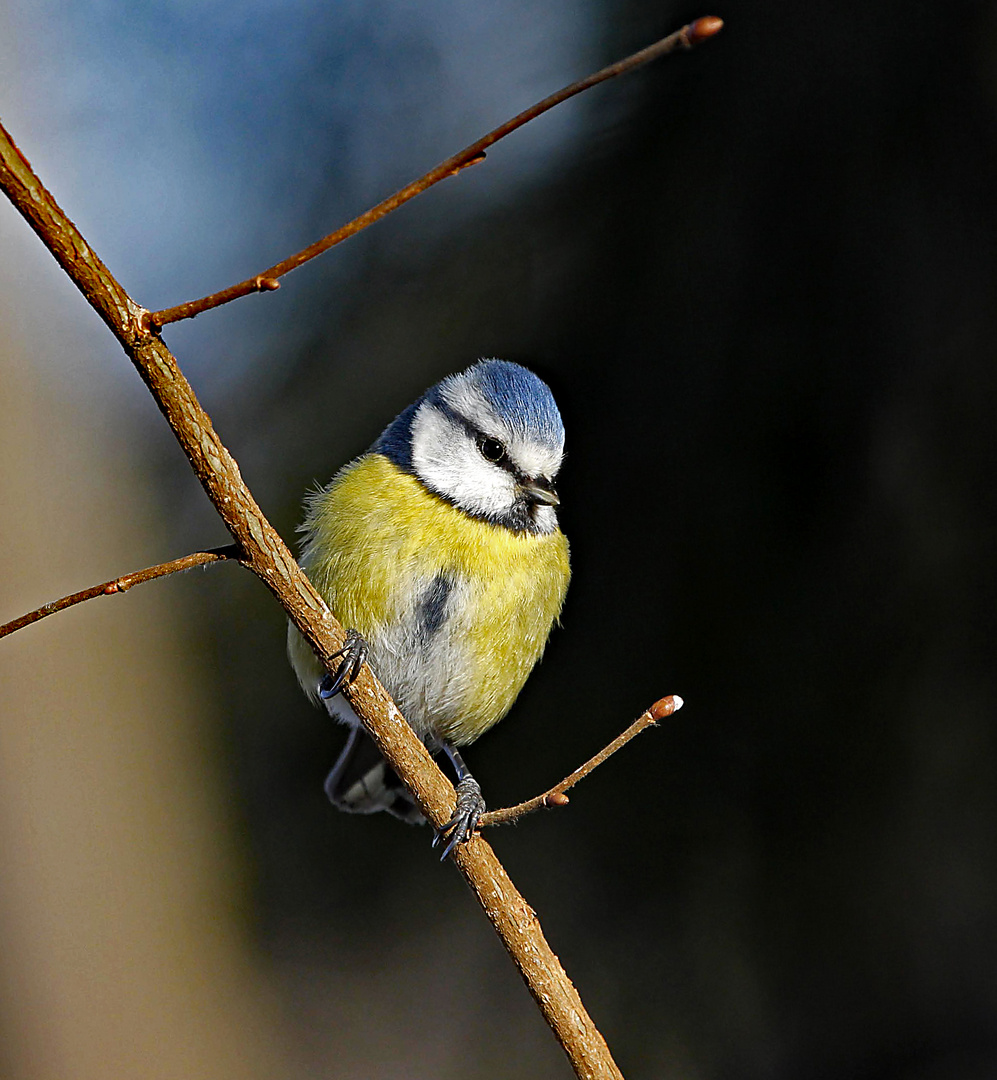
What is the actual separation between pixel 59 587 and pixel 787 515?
2.16 metres

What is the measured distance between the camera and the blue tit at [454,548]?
188 centimetres

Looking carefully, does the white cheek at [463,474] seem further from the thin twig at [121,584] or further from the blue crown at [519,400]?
the thin twig at [121,584]

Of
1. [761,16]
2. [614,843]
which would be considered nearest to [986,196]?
[761,16]

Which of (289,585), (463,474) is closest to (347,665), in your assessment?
(289,585)

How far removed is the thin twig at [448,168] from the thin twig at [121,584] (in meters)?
0.26

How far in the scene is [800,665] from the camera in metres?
2.99

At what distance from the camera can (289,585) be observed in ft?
4.06

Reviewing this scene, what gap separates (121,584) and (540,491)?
1006 mm

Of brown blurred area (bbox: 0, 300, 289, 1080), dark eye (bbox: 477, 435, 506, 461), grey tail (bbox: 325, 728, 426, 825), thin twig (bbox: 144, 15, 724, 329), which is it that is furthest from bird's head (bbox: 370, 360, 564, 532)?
brown blurred area (bbox: 0, 300, 289, 1080)

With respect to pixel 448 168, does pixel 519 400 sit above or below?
below

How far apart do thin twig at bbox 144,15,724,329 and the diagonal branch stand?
63 millimetres

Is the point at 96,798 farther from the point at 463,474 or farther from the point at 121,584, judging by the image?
the point at 121,584

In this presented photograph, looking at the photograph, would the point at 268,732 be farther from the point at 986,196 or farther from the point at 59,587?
the point at 986,196

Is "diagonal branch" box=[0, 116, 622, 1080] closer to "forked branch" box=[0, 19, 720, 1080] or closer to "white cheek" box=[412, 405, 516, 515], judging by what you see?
"forked branch" box=[0, 19, 720, 1080]
